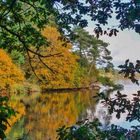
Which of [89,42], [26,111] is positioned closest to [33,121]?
[26,111]

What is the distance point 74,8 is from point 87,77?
218 ft

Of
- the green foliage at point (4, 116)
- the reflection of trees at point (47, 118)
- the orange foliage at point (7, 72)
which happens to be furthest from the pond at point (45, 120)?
the green foliage at point (4, 116)

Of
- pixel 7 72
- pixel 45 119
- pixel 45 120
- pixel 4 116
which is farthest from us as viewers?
pixel 7 72

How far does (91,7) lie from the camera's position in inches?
188

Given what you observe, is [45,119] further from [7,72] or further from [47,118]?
[7,72]

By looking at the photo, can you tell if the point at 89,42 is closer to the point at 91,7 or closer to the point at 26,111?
the point at 26,111

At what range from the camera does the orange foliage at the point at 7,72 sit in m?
47.4

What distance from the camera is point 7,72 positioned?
48.0 metres

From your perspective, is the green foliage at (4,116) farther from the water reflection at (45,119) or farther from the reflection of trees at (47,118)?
the reflection of trees at (47,118)

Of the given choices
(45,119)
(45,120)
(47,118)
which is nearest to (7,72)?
(47,118)

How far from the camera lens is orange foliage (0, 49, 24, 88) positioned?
4744 cm

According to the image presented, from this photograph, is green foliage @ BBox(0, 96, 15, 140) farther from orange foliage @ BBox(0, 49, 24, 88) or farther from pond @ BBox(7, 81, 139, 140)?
orange foliage @ BBox(0, 49, 24, 88)

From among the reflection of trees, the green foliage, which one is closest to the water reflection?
the reflection of trees

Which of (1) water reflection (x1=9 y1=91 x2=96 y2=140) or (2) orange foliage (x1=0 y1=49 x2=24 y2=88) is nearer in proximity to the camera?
(1) water reflection (x1=9 y1=91 x2=96 y2=140)
